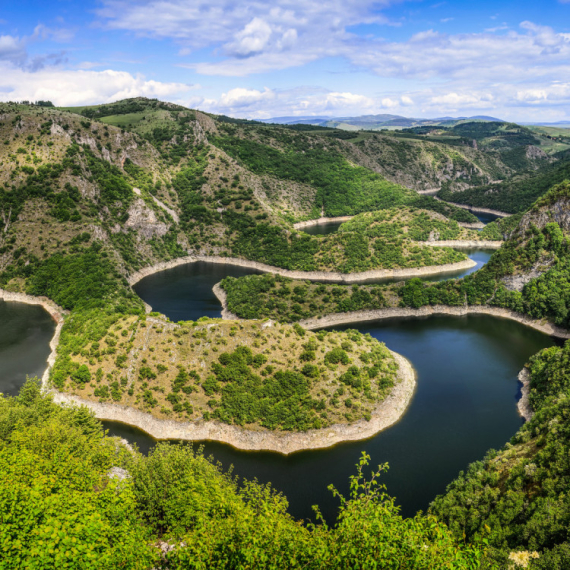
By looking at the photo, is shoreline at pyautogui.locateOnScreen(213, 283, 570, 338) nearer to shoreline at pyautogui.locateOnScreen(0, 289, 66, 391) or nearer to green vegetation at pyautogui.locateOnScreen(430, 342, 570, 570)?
shoreline at pyautogui.locateOnScreen(0, 289, 66, 391)

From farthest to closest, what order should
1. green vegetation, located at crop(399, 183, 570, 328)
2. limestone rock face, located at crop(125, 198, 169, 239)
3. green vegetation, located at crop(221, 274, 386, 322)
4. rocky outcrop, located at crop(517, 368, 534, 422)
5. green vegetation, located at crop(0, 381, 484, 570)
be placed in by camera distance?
limestone rock face, located at crop(125, 198, 169, 239) < green vegetation, located at crop(399, 183, 570, 328) < green vegetation, located at crop(221, 274, 386, 322) < rocky outcrop, located at crop(517, 368, 534, 422) < green vegetation, located at crop(0, 381, 484, 570)

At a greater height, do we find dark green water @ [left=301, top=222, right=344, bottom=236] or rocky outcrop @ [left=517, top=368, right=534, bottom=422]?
dark green water @ [left=301, top=222, right=344, bottom=236]

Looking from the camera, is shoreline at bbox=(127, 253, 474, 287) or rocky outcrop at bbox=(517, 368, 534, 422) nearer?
rocky outcrop at bbox=(517, 368, 534, 422)

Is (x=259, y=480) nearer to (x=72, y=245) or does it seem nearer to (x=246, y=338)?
(x=246, y=338)

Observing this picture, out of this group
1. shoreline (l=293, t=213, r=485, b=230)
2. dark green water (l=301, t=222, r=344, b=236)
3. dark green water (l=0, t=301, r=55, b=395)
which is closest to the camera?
dark green water (l=0, t=301, r=55, b=395)

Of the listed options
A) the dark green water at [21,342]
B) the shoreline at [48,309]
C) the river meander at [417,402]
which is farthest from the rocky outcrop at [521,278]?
the dark green water at [21,342]

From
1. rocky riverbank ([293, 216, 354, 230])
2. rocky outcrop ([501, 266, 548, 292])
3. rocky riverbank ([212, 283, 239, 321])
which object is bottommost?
rocky riverbank ([212, 283, 239, 321])

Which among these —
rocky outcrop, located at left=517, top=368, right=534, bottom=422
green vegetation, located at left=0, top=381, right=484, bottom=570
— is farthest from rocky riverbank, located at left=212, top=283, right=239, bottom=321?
green vegetation, located at left=0, top=381, right=484, bottom=570
